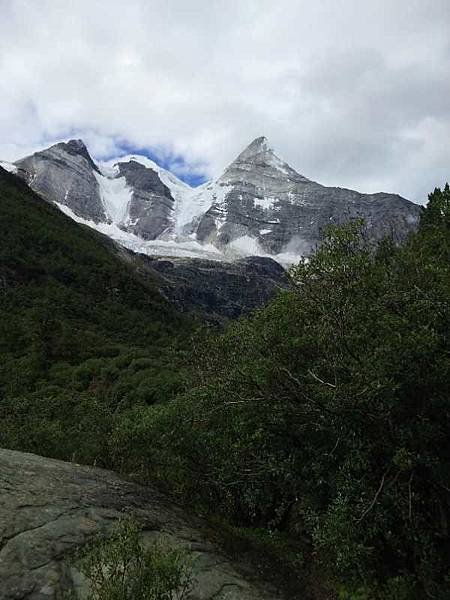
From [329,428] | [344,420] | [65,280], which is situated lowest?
[329,428]

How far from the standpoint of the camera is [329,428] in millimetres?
11492

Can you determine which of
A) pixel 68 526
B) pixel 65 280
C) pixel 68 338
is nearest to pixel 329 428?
pixel 68 526

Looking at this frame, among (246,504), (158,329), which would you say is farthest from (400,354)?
(158,329)

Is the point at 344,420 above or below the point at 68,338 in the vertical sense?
above

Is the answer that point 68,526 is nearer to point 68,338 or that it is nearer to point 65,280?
point 68,338

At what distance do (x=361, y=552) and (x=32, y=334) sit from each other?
182 feet

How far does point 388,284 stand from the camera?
12.6 meters

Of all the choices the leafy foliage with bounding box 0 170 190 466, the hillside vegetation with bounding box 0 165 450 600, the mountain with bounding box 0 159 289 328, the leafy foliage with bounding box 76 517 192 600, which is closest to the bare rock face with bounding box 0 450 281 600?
the hillside vegetation with bounding box 0 165 450 600

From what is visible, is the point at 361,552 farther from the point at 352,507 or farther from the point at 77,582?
the point at 77,582

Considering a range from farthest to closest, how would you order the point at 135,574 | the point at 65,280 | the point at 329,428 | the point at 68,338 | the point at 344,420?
the point at 65,280
the point at 68,338
the point at 329,428
the point at 344,420
the point at 135,574

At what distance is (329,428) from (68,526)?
6.09 metres

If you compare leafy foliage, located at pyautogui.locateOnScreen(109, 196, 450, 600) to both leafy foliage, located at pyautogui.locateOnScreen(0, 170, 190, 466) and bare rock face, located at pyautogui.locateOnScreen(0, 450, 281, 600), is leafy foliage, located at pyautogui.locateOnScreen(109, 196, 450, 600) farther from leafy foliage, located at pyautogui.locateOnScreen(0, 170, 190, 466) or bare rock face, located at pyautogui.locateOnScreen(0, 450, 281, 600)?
leafy foliage, located at pyautogui.locateOnScreen(0, 170, 190, 466)

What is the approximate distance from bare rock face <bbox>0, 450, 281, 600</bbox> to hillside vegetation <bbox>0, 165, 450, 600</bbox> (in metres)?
1.76

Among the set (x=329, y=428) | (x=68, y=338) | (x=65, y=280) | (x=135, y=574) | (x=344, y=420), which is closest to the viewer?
(x=135, y=574)
